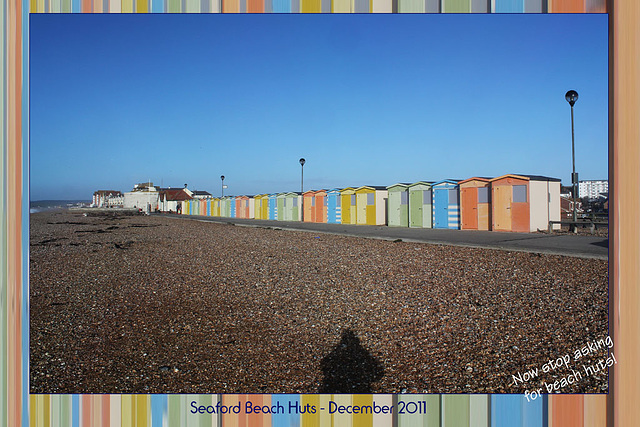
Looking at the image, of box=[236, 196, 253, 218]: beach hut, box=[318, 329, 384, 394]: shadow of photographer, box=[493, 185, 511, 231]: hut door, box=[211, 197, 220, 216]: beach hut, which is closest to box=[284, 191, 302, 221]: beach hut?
box=[236, 196, 253, 218]: beach hut

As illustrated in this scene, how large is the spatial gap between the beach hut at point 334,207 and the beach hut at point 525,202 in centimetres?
847

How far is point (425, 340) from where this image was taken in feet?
10.9

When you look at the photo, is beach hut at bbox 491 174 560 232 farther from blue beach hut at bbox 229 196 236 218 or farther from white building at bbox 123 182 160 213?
white building at bbox 123 182 160 213

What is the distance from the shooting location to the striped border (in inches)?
83.4

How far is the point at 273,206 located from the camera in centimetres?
2584

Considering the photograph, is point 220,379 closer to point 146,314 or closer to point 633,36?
point 146,314

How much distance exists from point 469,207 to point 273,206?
14654mm

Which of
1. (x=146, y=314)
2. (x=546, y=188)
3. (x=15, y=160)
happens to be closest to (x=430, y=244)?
(x=546, y=188)

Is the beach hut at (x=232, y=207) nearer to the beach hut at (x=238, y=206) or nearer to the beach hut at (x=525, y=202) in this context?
the beach hut at (x=238, y=206)

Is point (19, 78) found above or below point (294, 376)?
above

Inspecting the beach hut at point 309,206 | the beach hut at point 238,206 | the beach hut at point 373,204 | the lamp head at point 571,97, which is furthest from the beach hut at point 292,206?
the lamp head at point 571,97

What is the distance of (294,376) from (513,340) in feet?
6.03

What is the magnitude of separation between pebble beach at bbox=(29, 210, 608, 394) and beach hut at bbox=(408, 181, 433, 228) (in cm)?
789

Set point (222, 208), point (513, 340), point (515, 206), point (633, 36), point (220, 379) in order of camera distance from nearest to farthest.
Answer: point (633, 36) < point (220, 379) < point (513, 340) < point (515, 206) < point (222, 208)
